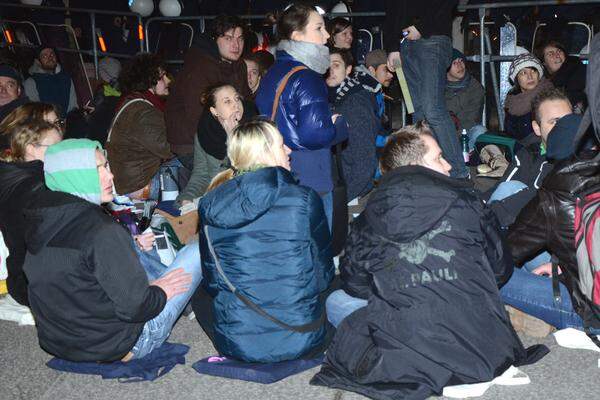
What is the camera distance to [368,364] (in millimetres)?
3404

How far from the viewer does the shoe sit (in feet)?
12.9

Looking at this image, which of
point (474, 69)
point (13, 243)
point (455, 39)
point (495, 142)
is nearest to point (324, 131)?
point (13, 243)

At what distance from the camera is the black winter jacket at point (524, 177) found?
456 cm

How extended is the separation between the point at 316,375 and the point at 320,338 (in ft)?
0.91

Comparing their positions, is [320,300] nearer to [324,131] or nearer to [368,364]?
[368,364]

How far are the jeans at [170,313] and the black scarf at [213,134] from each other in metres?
1.71

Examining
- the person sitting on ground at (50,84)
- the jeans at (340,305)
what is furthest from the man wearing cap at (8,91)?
the jeans at (340,305)

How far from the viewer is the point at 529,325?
3.97 metres

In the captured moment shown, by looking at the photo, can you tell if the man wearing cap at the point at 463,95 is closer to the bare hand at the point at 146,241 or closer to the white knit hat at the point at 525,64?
the white knit hat at the point at 525,64

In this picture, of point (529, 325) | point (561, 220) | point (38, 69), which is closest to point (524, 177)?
point (529, 325)

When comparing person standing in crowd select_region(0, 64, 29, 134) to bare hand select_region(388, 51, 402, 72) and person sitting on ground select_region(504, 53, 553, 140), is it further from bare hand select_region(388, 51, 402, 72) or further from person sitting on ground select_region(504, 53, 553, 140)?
person sitting on ground select_region(504, 53, 553, 140)

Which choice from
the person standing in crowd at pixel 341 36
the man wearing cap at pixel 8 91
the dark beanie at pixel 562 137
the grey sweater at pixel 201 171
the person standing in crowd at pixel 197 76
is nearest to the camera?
the dark beanie at pixel 562 137

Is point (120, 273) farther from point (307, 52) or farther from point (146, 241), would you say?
point (307, 52)

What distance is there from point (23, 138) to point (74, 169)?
1169 millimetres
